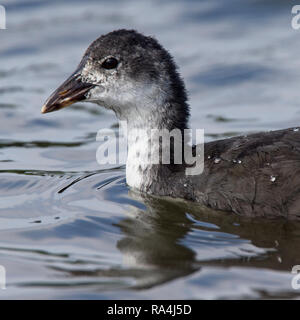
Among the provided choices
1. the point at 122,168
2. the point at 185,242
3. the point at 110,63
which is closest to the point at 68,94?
the point at 110,63

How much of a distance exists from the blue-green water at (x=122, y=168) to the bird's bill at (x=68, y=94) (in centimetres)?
99

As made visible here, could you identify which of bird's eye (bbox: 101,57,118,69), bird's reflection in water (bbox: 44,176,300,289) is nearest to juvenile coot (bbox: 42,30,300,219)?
bird's eye (bbox: 101,57,118,69)

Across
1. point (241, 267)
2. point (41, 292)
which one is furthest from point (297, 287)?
point (41, 292)

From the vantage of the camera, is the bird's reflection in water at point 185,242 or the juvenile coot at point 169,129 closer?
the bird's reflection in water at point 185,242

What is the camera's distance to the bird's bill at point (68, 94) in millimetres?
8039

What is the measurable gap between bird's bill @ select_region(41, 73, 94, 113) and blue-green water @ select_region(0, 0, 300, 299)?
0.99m

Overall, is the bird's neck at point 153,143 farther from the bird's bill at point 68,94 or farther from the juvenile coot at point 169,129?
the bird's bill at point 68,94

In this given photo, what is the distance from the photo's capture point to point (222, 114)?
11391mm

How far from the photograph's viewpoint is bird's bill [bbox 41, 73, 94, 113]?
8.04 meters

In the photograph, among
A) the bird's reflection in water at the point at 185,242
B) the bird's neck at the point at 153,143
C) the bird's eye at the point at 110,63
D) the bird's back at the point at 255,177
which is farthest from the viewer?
the bird's eye at the point at 110,63

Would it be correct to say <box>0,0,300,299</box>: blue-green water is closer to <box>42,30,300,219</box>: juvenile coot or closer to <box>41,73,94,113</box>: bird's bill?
<box>42,30,300,219</box>: juvenile coot

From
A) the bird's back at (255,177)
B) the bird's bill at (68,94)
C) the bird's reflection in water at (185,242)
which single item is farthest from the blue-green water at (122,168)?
the bird's bill at (68,94)

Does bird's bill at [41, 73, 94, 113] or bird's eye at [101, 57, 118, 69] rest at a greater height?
bird's eye at [101, 57, 118, 69]

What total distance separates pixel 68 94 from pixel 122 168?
148 centimetres
